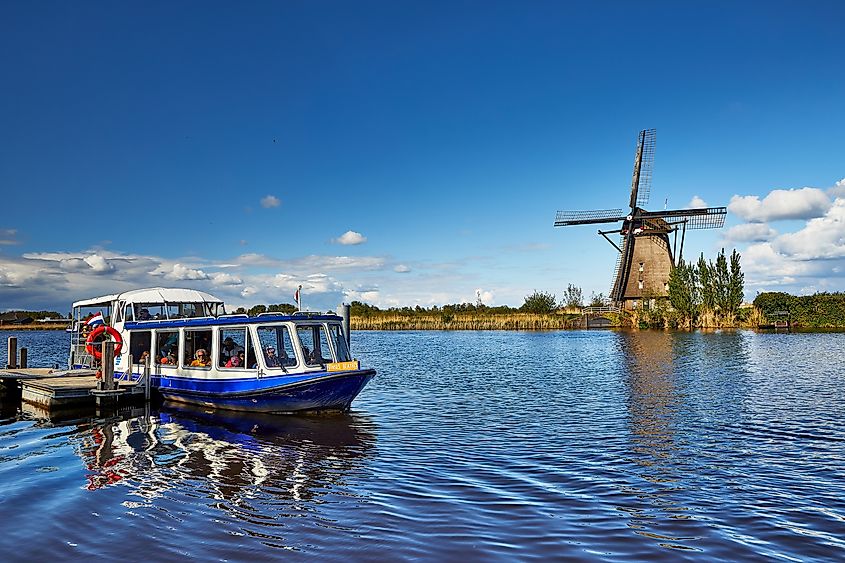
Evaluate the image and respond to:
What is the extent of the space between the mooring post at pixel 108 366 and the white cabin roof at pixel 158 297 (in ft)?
11.9

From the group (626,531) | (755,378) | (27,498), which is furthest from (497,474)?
(755,378)

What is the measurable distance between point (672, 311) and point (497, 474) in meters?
64.1

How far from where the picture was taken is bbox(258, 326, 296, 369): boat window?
18359 mm

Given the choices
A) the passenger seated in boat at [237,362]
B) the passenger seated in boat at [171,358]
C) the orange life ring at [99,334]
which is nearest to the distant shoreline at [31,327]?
the orange life ring at [99,334]

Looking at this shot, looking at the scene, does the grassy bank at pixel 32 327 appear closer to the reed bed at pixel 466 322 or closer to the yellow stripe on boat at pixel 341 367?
the reed bed at pixel 466 322

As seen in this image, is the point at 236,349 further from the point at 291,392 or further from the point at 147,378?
the point at 147,378

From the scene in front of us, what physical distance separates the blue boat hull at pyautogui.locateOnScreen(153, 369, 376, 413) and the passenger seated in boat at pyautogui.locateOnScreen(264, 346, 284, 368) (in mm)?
499

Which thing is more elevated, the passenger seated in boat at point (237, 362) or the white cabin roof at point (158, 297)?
the white cabin roof at point (158, 297)

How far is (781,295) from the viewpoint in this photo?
75250 mm

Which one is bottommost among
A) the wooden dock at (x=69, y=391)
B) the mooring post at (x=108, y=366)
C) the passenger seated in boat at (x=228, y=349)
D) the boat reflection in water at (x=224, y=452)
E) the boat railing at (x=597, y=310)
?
the boat reflection in water at (x=224, y=452)

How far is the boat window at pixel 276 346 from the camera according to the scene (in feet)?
60.2

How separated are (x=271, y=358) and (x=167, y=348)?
5333mm

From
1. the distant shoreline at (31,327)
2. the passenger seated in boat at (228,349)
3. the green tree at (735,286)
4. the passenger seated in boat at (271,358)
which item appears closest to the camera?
the passenger seated in boat at (271,358)

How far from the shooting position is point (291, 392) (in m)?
17.5
